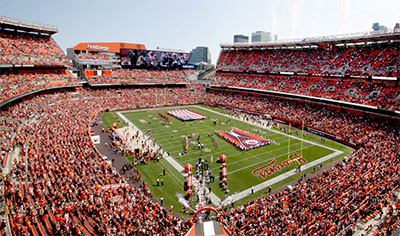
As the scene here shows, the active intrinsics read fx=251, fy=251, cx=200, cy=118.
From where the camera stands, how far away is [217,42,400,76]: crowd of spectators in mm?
37312

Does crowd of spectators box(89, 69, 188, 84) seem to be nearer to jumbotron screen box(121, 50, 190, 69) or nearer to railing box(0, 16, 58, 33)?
jumbotron screen box(121, 50, 190, 69)

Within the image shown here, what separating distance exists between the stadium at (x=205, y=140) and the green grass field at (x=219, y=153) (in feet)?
0.60

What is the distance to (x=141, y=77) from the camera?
64438 mm

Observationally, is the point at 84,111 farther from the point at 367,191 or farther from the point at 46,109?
the point at 367,191

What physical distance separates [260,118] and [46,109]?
33.3m

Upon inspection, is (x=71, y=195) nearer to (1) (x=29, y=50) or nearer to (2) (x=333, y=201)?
(2) (x=333, y=201)

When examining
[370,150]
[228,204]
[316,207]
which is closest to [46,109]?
[228,204]

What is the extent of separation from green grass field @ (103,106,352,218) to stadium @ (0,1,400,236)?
18cm

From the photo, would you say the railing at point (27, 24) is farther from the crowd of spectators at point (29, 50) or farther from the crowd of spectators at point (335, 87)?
the crowd of spectators at point (335, 87)

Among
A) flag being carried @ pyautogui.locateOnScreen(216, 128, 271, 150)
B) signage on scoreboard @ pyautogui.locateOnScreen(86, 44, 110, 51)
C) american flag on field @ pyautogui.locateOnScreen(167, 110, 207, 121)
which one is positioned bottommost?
flag being carried @ pyautogui.locateOnScreen(216, 128, 271, 150)

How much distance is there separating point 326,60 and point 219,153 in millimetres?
A: 31025

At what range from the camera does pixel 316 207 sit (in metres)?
15.6

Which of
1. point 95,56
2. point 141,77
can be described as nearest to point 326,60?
point 141,77

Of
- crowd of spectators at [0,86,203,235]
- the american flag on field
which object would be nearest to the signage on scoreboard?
the american flag on field
